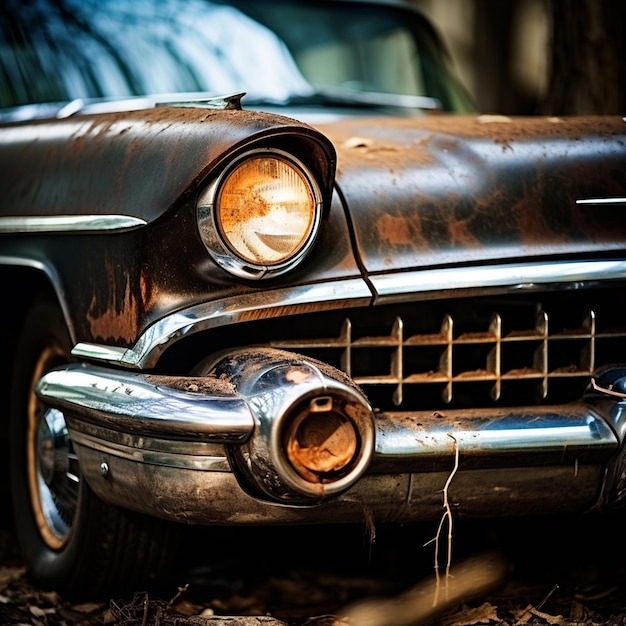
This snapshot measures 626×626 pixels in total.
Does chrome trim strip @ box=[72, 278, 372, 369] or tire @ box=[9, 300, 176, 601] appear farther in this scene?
tire @ box=[9, 300, 176, 601]

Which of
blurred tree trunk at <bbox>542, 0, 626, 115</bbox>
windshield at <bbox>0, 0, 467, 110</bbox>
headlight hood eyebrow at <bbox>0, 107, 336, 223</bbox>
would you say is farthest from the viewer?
blurred tree trunk at <bbox>542, 0, 626, 115</bbox>

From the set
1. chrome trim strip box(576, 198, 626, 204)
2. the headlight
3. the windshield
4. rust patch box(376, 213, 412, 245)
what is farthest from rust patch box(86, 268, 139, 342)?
the windshield

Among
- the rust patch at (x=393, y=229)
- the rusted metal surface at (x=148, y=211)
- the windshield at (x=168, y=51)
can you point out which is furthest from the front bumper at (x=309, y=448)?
the windshield at (x=168, y=51)

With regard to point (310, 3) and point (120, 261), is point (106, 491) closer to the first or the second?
point (120, 261)

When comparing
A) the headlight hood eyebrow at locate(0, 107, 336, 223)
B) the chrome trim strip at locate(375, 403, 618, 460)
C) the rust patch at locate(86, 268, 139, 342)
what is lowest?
the chrome trim strip at locate(375, 403, 618, 460)

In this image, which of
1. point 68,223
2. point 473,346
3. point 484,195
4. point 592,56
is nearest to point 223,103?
point 68,223

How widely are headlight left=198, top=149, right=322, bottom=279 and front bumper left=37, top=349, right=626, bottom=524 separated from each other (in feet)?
0.62

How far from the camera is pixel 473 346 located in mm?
2490

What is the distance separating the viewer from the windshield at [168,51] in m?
3.42

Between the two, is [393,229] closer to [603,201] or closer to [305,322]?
[305,322]

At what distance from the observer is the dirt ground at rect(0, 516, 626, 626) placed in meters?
2.46

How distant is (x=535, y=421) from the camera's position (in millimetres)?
2312

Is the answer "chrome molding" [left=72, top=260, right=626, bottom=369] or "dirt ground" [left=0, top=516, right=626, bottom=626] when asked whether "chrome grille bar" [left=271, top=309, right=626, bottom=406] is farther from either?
"dirt ground" [left=0, top=516, right=626, bottom=626]

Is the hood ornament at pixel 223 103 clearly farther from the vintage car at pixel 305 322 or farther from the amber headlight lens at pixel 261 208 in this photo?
the amber headlight lens at pixel 261 208
